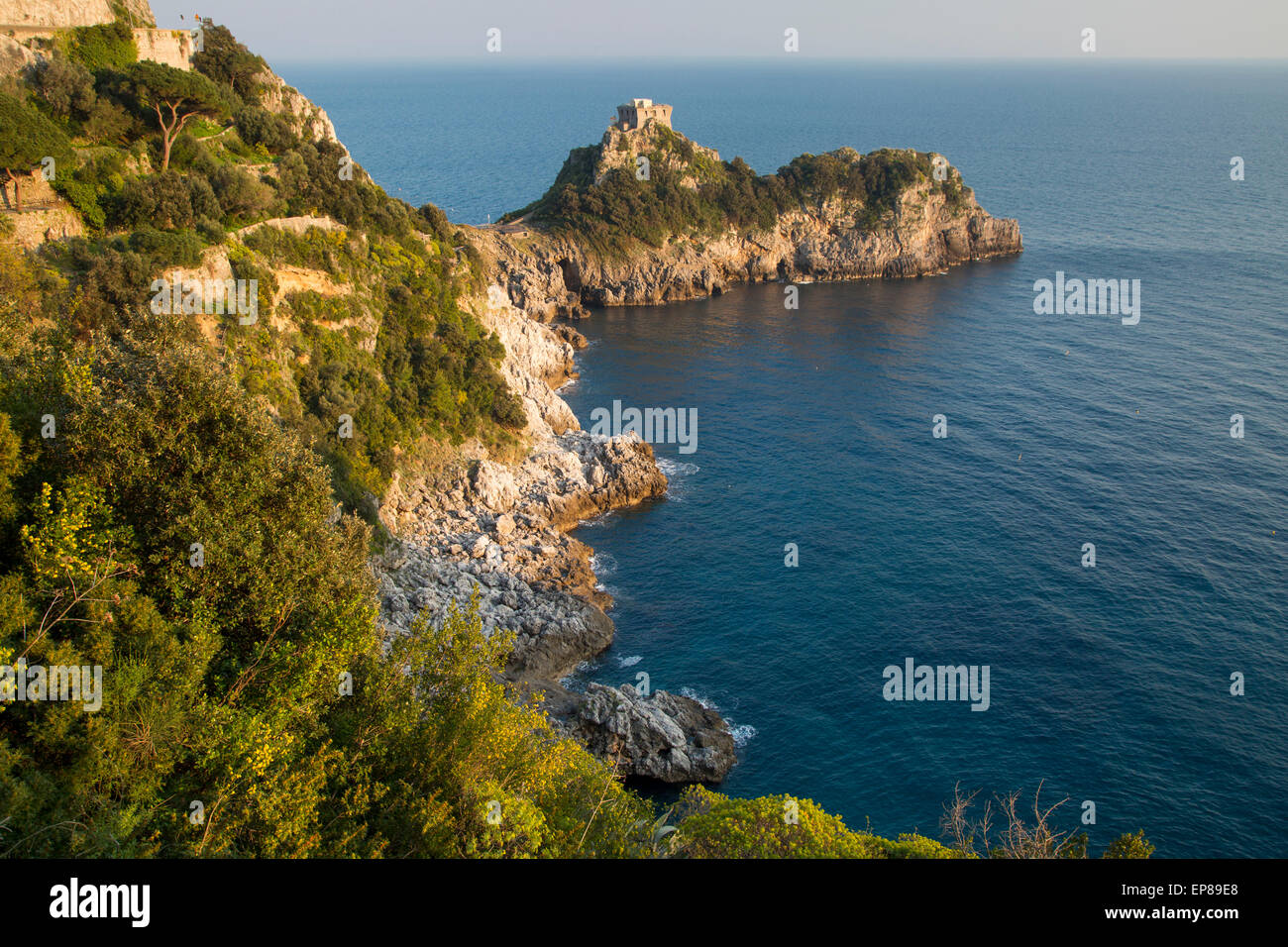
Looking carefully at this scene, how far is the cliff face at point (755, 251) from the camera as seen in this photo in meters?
112

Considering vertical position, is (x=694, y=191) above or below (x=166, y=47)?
above

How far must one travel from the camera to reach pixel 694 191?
125 metres

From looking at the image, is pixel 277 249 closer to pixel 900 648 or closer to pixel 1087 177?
pixel 900 648

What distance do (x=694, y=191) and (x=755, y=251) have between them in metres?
12.6

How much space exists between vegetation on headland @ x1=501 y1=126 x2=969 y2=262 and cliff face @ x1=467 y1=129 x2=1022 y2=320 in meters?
0.72

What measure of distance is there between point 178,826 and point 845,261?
12308cm

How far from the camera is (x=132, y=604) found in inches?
860

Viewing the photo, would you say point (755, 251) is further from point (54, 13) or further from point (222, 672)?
point (222, 672)

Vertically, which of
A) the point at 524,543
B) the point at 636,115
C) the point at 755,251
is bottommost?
the point at 524,543

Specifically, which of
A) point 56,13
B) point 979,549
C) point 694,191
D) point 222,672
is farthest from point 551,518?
point 694,191

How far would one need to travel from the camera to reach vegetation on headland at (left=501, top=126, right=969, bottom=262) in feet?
388

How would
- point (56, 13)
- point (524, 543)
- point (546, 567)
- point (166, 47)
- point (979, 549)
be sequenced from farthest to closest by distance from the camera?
1. point (166, 47)
2. point (979, 549)
3. point (524, 543)
4. point (546, 567)
5. point (56, 13)

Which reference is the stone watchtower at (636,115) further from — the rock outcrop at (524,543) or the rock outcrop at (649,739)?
the rock outcrop at (649,739)

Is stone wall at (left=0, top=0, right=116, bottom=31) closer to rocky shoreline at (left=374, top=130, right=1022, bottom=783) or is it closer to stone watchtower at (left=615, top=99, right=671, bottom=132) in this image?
rocky shoreline at (left=374, top=130, right=1022, bottom=783)
